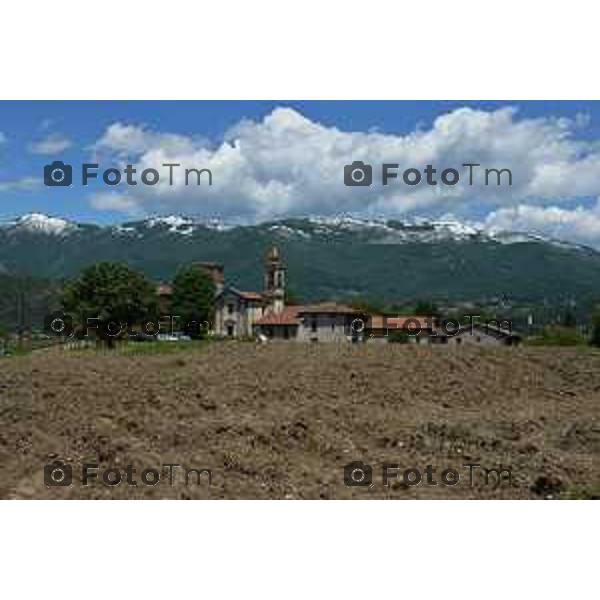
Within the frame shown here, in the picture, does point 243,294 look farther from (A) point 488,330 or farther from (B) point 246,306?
(A) point 488,330

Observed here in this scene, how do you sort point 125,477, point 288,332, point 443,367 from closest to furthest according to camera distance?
1. point 125,477
2. point 443,367
3. point 288,332

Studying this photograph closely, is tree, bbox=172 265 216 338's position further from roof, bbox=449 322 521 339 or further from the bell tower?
roof, bbox=449 322 521 339

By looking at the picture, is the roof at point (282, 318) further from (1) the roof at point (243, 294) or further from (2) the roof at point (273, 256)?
(2) the roof at point (273, 256)

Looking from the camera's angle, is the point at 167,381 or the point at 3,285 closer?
the point at 167,381

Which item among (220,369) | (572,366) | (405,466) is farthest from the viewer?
(572,366)

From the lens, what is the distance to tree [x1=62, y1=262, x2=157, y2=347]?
33997mm

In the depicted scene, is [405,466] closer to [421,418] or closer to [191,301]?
[421,418]

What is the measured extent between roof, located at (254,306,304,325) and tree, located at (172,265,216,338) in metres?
9.09

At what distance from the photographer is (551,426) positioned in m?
14.9

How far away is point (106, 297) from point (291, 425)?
76.5 ft

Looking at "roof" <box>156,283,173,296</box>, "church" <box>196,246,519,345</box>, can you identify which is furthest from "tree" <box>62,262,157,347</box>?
"roof" <box>156,283,173,296</box>

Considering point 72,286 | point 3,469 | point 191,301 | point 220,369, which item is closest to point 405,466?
point 3,469

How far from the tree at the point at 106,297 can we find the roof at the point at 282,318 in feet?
65.0

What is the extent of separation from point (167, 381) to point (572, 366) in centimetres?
1106
